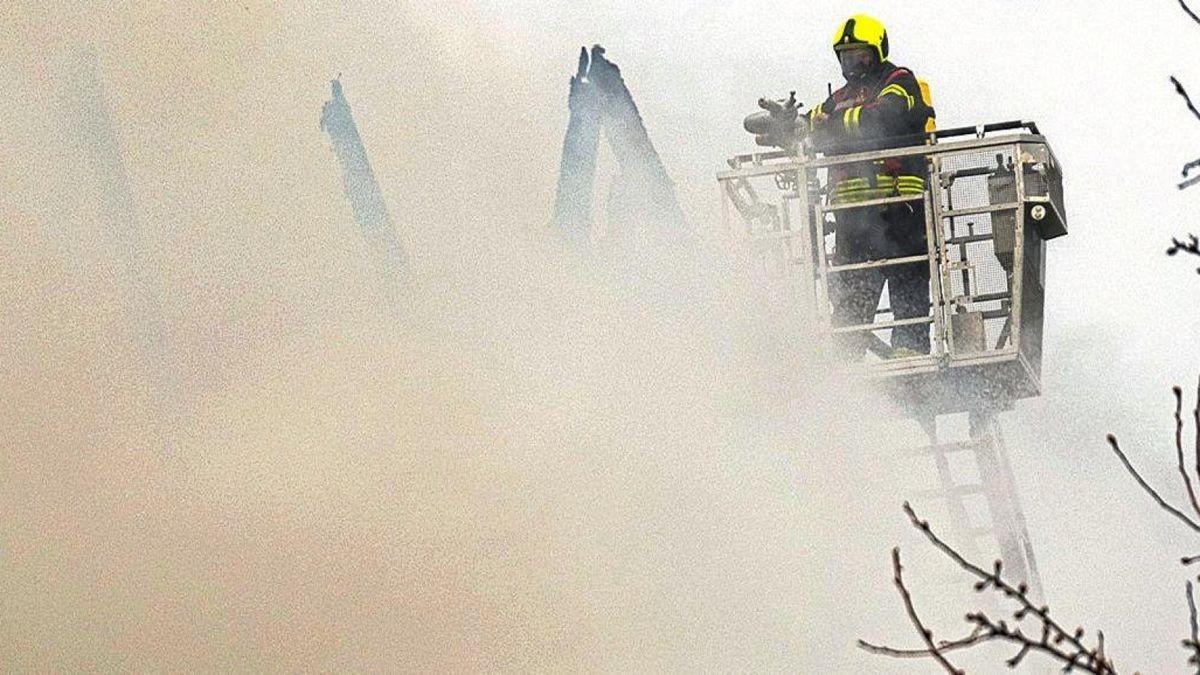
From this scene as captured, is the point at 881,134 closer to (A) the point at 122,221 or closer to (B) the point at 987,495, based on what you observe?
(B) the point at 987,495

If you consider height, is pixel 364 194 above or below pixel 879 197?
above

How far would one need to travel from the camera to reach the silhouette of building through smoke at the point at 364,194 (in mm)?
9977

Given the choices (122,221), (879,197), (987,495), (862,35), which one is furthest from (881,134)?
(122,221)

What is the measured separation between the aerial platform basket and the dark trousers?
4 centimetres

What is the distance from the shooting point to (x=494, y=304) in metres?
10.1

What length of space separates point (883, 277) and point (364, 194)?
2583 millimetres

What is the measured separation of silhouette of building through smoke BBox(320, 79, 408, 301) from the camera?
998 cm

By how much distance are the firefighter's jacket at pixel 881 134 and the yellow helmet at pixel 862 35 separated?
194 mm

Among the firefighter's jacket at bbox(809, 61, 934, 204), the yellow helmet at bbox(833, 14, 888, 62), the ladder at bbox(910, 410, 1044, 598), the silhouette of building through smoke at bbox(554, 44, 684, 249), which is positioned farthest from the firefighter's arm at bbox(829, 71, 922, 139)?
the ladder at bbox(910, 410, 1044, 598)

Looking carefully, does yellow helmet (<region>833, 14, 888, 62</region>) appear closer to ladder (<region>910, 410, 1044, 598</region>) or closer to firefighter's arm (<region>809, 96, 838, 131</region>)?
firefighter's arm (<region>809, 96, 838, 131</region>)

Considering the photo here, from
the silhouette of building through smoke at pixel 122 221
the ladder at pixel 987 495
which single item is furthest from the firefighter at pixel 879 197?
the silhouette of building through smoke at pixel 122 221

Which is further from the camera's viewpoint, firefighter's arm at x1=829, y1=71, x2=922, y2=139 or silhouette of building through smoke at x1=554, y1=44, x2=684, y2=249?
silhouette of building through smoke at x1=554, y1=44, x2=684, y2=249

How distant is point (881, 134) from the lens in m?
9.46

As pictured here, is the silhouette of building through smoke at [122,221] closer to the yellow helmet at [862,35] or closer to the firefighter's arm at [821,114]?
the firefighter's arm at [821,114]
